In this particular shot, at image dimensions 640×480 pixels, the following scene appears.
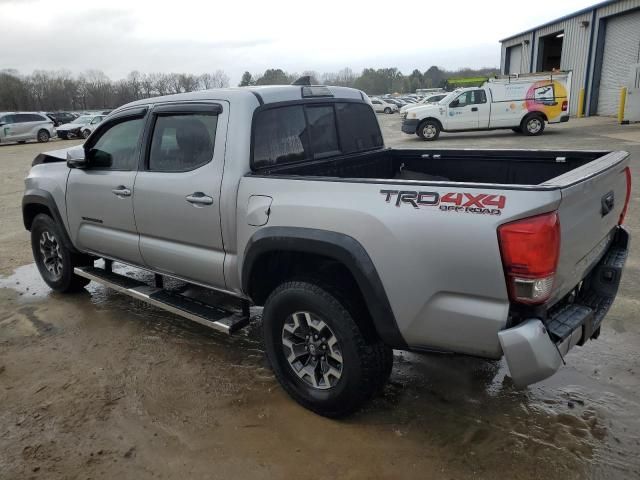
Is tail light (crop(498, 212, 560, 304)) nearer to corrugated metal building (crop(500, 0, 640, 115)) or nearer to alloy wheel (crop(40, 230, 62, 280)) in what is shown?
alloy wheel (crop(40, 230, 62, 280))

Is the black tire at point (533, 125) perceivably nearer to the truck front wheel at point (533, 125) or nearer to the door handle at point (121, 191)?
the truck front wheel at point (533, 125)

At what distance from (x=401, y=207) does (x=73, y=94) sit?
73.7 metres

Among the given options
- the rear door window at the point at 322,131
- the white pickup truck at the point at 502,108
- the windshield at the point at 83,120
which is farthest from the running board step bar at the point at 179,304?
the windshield at the point at 83,120

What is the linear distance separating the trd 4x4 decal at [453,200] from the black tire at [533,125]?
1864 centimetres

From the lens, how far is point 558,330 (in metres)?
2.41

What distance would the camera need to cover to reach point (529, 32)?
32.9 metres

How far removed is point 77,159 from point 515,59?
3820cm

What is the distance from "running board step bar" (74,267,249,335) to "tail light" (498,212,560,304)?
1.84m

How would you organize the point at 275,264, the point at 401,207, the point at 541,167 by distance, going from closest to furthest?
the point at 401,207
the point at 275,264
the point at 541,167

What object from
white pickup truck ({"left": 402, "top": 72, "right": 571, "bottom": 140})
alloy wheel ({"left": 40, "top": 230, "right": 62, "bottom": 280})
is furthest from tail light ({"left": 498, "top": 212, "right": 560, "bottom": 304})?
white pickup truck ({"left": 402, "top": 72, "right": 571, "bottom": 140})

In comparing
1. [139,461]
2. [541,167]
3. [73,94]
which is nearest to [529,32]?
[541,167]

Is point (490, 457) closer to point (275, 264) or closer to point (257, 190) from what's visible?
point (275, 264)

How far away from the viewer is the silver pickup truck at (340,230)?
7.47 feet

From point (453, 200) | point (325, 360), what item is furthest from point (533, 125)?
point (453, 200)
